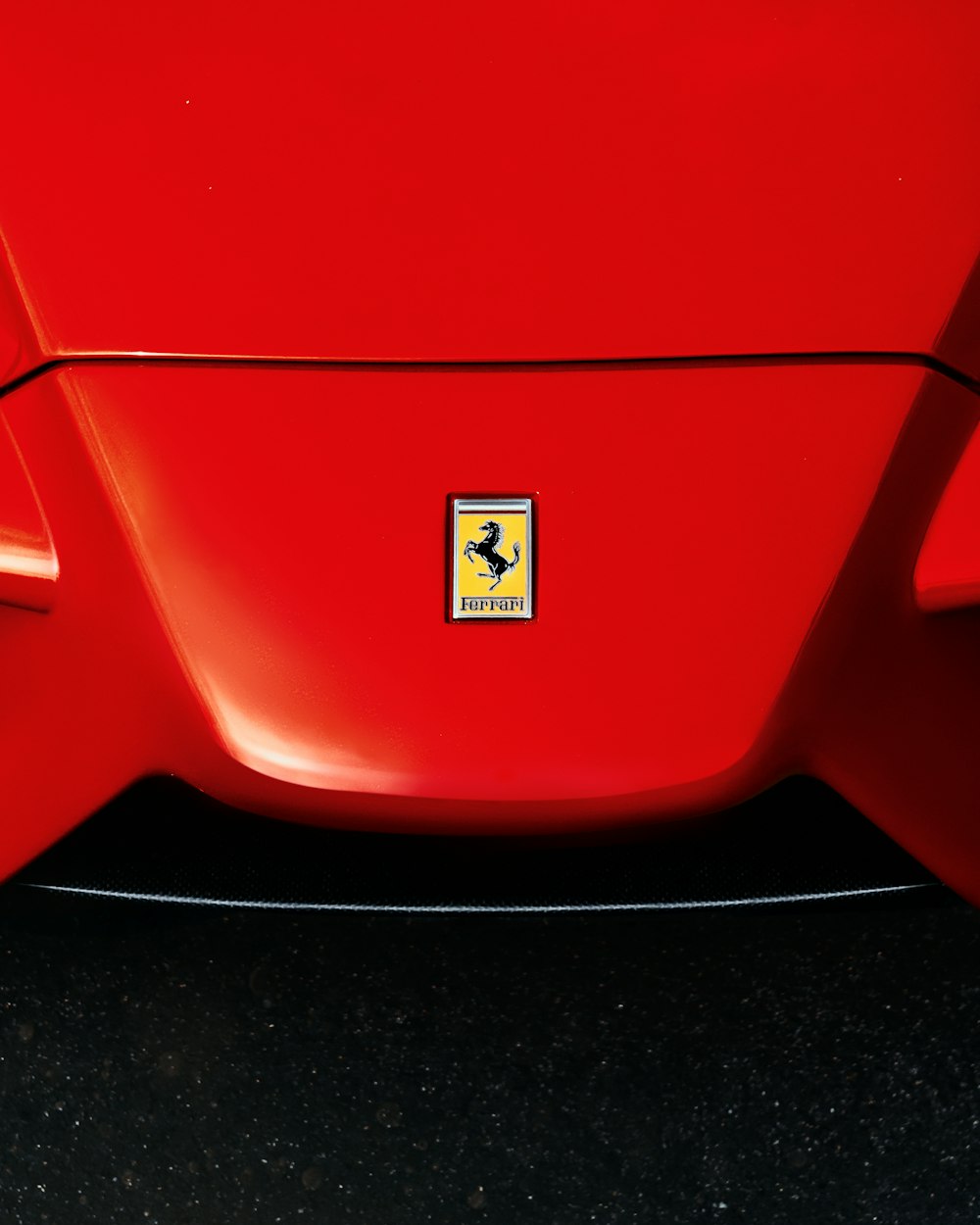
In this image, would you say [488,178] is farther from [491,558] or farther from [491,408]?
[491,558]

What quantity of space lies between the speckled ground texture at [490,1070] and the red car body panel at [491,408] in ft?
1.68

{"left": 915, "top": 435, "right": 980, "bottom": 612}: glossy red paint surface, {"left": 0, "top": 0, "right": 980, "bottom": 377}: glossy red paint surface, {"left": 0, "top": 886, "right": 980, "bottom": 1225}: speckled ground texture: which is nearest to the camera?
{"left": 915, "top": 435, "right": 980, "bottom": 612}: glossy red paint surface

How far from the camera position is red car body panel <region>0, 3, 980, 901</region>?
2.99ft

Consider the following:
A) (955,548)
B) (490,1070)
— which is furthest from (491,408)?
(490,1070)

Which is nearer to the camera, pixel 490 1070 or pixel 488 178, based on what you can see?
pixel 488 178

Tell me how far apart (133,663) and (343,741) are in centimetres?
17

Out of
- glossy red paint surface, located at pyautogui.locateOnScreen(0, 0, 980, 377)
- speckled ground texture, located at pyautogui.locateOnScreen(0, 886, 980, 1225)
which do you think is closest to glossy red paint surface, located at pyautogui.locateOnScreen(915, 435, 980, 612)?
glossy red paint surface, located at pyautogui.locateOnScreen(0, 0, 980, 377)

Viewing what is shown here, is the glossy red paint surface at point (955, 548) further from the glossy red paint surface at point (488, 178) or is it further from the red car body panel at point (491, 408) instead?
the glossy red paint surface at point (488, 178)

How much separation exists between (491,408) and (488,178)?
0.23m

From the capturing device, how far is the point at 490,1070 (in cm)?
141

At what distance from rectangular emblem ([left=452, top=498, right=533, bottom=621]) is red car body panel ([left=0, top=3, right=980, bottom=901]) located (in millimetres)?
15

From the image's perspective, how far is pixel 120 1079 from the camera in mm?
1421

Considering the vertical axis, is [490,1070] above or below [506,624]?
below

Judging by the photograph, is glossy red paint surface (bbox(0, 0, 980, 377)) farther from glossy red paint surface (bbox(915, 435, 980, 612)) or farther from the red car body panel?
glossy red paint surface (bbox(915, 435, 980, 612))
